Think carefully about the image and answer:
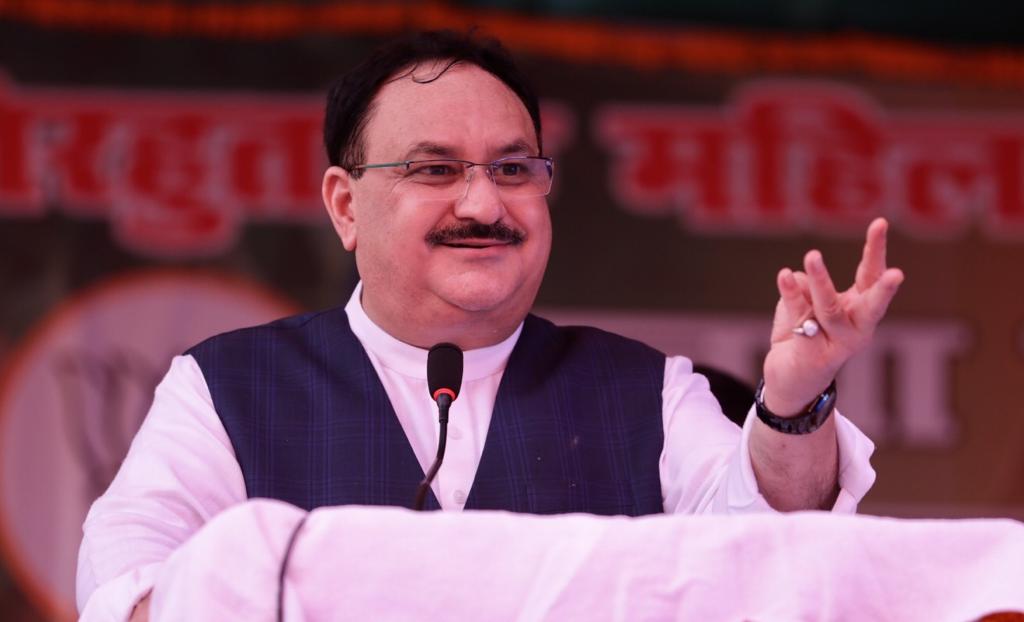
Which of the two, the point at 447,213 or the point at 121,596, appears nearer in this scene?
the point at 121,596

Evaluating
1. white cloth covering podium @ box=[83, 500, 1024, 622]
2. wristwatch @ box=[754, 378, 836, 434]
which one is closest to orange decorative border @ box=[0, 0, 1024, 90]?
wristwatch @ box=[754, 378, 836, 434]

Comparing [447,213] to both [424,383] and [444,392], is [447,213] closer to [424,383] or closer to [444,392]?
[424,383]

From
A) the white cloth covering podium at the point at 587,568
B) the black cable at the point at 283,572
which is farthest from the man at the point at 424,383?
the black cable at the point at 283,572

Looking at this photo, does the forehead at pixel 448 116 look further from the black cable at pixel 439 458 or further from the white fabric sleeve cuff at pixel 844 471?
the white fabric sleeve cuff at pixel 844 471

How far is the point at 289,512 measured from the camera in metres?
1.27

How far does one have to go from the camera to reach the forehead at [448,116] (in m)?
2.10

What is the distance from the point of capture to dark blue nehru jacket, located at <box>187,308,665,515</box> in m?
2.01

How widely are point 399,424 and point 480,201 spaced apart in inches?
14.7

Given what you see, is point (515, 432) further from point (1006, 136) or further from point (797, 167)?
point (1006, 136)

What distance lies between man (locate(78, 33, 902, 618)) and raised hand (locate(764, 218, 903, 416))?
0.14m

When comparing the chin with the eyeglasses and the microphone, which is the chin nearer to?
the eyeglasses

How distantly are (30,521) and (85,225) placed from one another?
0.89 meters

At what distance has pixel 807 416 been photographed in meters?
1.71

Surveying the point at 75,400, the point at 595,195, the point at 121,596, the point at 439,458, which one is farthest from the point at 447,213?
the point at 75,400
